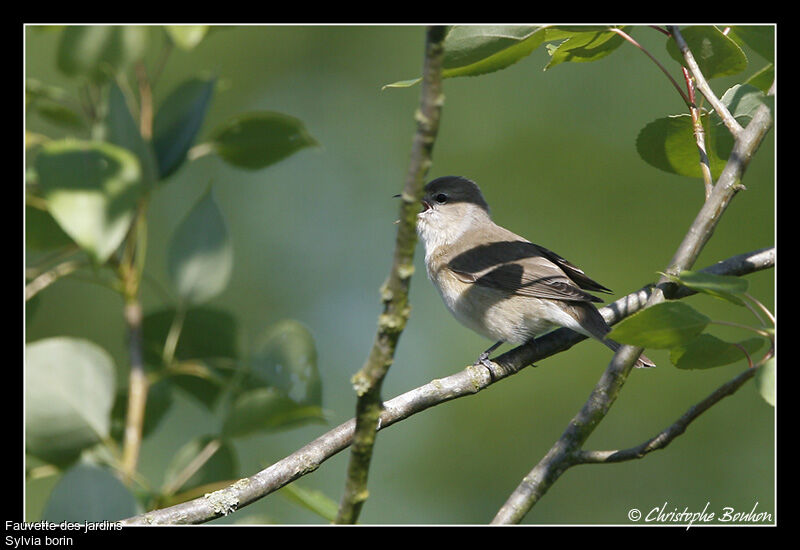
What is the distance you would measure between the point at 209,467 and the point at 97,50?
3.95 ft

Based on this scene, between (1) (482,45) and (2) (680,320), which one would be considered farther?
(1) (482,45)

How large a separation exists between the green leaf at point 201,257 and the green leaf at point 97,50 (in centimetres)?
44

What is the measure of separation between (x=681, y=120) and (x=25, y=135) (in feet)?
6.44

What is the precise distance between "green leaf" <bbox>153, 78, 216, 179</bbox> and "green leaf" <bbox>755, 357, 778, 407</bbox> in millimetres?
1565

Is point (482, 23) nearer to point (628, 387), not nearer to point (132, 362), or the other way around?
point (132, 362)

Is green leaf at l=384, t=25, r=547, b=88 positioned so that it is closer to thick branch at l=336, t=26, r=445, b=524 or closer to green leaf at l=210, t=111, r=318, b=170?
green leaf at l=210, t=111, r=318, b=170

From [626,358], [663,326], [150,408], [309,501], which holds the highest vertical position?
[663,326]

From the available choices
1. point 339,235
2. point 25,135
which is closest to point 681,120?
point 25,135

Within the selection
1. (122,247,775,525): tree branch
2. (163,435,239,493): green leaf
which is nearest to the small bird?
(122,247,775,525): tree branch

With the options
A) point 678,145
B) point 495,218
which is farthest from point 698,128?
point 495,218

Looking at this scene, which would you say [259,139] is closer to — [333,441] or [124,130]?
[124,130]

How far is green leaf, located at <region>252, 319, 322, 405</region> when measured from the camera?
86.9 inches

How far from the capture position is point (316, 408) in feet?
7.13

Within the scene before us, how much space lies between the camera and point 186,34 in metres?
2.14
